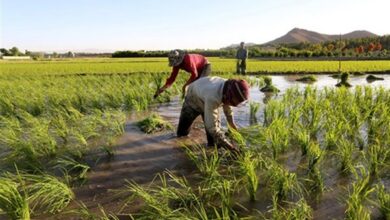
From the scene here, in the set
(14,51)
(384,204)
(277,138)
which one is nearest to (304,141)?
(277,138)

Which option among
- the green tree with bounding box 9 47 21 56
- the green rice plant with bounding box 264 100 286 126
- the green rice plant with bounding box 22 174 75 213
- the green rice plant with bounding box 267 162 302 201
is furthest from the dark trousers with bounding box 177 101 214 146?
the green tree with bounding box 9 47 21 56

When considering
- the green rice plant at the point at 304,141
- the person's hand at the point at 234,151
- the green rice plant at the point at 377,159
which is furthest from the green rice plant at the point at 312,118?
the person's hand at the point at 234,151

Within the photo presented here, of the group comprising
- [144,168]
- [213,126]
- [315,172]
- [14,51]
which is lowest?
[144,168]

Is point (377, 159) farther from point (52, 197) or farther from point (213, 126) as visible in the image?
point (52, 197)

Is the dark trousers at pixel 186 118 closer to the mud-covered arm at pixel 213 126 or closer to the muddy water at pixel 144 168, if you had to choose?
the muddy water at pixel 144 168

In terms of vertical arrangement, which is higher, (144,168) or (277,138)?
(277,138)

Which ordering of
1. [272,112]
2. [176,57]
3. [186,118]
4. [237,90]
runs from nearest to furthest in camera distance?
[237,90] → [186,118] → [176,57] → [272,112]

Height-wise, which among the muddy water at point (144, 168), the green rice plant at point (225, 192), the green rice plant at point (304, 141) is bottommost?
the muddy water at point (144, 168)

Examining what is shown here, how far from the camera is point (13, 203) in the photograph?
2426mm

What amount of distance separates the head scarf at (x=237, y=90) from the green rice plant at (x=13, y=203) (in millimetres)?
1839

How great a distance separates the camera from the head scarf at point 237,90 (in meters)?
3.28

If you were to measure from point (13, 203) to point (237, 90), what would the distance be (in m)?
1.95

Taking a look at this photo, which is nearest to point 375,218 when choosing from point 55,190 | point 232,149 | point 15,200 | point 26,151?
point 232,149

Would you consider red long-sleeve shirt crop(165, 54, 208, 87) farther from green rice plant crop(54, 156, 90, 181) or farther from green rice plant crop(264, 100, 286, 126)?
green rice plant crop(54, 156, 90, 181)
